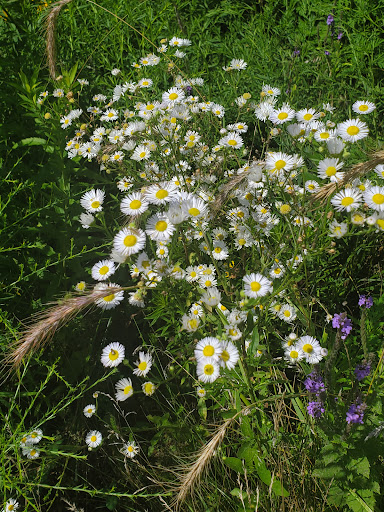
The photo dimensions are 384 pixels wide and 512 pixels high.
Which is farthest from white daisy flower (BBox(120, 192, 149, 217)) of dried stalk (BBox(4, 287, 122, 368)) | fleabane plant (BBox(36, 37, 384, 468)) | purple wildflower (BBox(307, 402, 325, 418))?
purple wildflower (BBox(307, 402, 325, 418))

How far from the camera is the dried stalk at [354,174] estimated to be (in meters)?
1.34

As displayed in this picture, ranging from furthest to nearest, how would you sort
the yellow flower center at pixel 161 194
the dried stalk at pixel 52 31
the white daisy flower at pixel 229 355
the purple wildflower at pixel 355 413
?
the dried stalk at pixel 52 31 → the yellow flower center at pixel 161 194 → the white daisy flower at pixel 229 355 → the purple wildflower at pixel 355 413

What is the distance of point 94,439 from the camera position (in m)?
1.88

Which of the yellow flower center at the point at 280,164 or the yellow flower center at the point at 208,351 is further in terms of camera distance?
the yellow flower center at the point at 280,164

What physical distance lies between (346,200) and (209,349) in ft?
2.24

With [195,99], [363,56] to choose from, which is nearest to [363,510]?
[195,99]

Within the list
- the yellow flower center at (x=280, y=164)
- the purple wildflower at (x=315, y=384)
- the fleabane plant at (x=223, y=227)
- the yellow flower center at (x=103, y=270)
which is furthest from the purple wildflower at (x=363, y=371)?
the yellow flower center at (x=103, y=270)

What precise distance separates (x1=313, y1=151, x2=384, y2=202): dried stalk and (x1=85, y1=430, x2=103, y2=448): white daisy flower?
1.30m

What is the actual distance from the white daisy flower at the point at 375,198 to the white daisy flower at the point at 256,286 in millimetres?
421

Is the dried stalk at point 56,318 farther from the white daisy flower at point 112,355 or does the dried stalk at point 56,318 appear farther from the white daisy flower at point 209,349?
the white daisy flower at point 112,355

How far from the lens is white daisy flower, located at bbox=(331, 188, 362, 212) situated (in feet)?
4.98

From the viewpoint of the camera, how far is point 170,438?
185 cm

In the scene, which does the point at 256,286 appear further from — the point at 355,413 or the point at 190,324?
the point at 355,413

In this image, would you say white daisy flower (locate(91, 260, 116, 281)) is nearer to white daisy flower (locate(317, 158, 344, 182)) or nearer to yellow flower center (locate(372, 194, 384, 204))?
white daisy flower (locate(317, 158, 344, 182))
